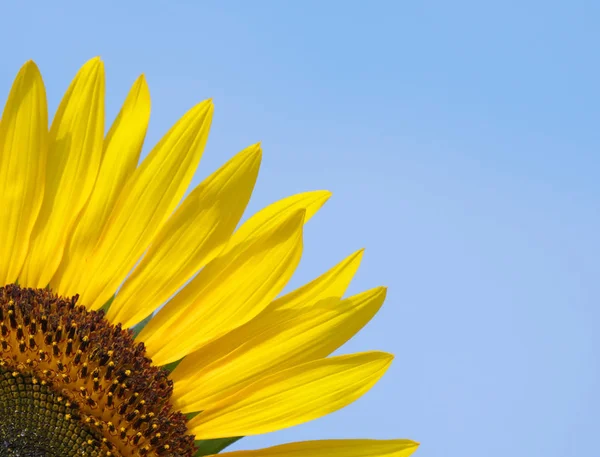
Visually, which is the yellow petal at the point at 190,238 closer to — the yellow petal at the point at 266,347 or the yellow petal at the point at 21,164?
the yellow petal at the point at 266,347

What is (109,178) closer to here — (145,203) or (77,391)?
(145,203)

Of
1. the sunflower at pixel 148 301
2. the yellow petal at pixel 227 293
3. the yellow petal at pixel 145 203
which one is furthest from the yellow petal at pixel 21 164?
the yellow petal at pixel 227 293

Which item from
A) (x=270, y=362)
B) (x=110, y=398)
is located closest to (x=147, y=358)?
(x=110, y=398)

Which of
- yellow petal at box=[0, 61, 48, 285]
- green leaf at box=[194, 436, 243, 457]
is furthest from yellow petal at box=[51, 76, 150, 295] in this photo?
green leaf at box=[194, 436, 243, 457]

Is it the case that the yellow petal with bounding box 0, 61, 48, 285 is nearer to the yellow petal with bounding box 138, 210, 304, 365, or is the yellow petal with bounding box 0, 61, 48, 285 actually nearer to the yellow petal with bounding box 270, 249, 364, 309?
the yellow petal with bounding box 138, 210, 304, 365

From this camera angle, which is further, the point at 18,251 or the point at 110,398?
the point at 18,251

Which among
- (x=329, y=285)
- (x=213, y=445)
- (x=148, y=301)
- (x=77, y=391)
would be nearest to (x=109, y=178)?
(x=148, y=301)

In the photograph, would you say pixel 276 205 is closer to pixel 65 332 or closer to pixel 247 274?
pixel 247 274
